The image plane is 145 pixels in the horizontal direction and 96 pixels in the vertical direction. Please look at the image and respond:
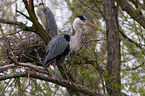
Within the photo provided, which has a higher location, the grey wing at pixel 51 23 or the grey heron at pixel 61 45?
the grey wing at pixel 51 23

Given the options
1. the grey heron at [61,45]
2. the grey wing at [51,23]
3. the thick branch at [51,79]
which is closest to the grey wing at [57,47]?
the grey heron at [61,45]

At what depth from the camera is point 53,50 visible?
4.22 m

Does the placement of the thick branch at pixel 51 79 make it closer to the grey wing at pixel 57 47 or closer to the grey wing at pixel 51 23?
the grey wing at pixel 57 47

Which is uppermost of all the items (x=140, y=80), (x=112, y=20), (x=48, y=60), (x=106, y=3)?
(x=106, y=3)

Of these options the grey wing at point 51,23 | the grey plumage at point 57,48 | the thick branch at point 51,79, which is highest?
the grey wing at point 51,23

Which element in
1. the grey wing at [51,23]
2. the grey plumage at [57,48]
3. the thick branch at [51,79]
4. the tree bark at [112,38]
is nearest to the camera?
the thick branch at [51,79]

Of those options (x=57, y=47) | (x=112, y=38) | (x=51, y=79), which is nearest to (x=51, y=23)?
(x=57, y=47)

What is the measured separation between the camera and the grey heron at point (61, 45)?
163 inches

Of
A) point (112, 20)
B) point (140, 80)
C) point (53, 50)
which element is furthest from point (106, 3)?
point (140, 80)

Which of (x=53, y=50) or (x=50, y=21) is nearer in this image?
(x=53, y=50)

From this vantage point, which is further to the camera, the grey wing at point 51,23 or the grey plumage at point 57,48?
the grey wing at point 51,23

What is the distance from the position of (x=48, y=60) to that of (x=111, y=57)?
1.34 m

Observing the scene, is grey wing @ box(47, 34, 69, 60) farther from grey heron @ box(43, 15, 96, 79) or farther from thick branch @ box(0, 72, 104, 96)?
thick branch @ box(0, 72, 104, 96)

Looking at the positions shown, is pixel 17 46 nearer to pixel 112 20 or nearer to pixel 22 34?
pixel 22 34
